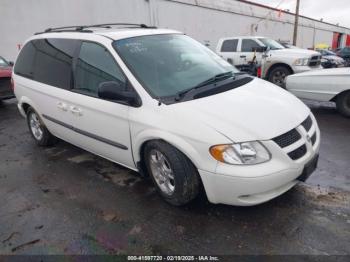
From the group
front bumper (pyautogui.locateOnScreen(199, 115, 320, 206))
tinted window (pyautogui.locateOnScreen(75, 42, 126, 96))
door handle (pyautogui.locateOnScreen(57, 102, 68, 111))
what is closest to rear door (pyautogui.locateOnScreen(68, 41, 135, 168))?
tinted window (pyautogui.locateOnScreen(75, 42, 126, 96))

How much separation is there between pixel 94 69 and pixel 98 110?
1.70ft

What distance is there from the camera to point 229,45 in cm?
1122

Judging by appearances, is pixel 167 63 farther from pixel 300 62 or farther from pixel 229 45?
pixel 229 45

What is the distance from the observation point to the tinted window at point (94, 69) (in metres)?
3.16

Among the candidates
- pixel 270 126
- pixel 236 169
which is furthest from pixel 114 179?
pixel 270 126

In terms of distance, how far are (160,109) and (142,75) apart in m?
0.50

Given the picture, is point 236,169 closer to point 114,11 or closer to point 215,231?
point 215,231

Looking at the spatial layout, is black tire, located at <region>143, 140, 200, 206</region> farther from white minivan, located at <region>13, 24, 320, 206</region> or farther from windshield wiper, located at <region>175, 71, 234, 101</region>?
windshield wiper, located at <region>175, 71, 234, 101</region>

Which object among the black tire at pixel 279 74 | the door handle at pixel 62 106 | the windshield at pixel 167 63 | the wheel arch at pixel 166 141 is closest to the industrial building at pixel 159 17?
the black tire at pixel 279 74

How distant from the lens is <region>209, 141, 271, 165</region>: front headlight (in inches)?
94.0

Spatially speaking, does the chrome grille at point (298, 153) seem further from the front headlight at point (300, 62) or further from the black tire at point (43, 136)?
the front headlight at point (300, 62)

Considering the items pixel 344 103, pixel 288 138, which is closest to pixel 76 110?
pixel 288 138

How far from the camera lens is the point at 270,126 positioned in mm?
2498

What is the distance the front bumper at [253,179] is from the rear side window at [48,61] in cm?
232
